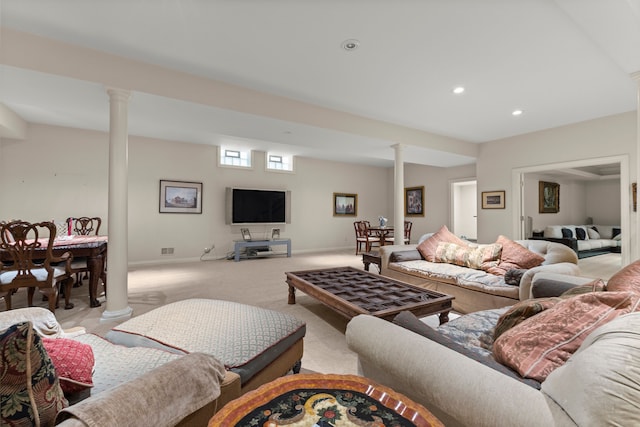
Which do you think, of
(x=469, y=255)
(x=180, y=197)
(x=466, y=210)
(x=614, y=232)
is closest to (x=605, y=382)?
(x=469, y=255)

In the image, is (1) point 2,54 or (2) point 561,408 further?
(1) point 2,54

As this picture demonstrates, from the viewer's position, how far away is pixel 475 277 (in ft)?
9.91

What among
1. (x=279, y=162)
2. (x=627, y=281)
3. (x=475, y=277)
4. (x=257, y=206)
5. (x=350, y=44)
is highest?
(x=350, y=44)

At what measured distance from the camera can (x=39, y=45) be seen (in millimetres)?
2480

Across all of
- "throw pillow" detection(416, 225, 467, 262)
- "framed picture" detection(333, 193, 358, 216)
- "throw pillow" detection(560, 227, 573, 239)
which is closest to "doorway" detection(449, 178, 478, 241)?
"throw pillow" detection(560, 227, 573, 239)

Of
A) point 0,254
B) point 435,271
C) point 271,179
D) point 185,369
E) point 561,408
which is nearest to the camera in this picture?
point 561,408

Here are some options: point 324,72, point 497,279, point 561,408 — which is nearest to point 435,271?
point 497,279

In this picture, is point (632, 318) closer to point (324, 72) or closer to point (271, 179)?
point (324, 72)

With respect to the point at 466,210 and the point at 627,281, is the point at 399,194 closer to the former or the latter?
the point at 627,281

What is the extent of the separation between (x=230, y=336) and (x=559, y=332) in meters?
1.45

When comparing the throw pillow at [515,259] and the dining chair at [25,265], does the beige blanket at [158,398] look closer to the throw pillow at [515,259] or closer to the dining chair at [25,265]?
the dining chair at [25,265]

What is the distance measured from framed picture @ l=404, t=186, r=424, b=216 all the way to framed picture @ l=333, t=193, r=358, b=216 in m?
1.62

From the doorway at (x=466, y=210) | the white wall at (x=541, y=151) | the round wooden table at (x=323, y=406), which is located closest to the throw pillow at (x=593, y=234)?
the doorway at (x=466, y=210)

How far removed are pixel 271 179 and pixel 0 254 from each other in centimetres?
507
